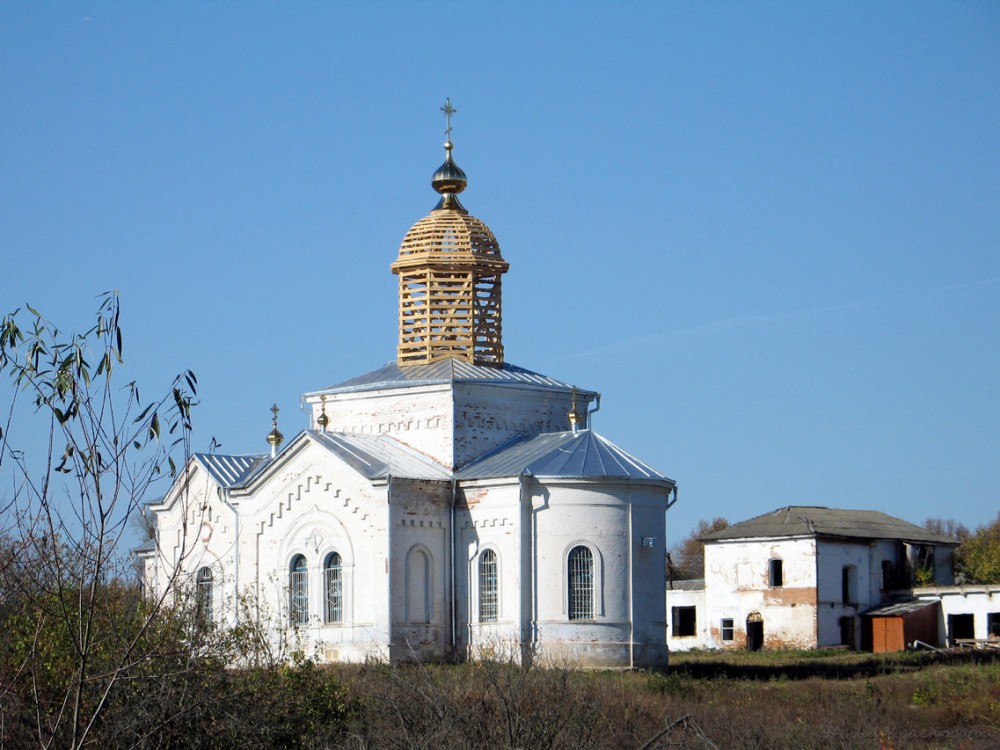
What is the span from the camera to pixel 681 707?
2358 centimetres

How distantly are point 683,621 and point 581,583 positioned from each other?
607 inches

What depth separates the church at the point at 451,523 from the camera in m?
30.1

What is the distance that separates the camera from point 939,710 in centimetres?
2414

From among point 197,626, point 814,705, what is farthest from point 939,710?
point 197,626

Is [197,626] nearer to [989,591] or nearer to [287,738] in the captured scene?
[287,738]

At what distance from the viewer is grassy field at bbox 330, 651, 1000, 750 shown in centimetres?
1714

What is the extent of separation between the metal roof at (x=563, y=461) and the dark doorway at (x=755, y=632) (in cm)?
1168

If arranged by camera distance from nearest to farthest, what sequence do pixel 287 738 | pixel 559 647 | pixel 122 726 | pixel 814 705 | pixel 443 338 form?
pixel 122 726 < pixel 287 738 < pixel 814 705 < pixel 559 647 < pixel 443 338

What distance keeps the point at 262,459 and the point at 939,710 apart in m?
16.9

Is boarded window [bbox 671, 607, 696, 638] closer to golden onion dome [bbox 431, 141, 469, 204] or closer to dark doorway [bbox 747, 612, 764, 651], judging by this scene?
dark doorway [bbox 747, 612, 764, 651]

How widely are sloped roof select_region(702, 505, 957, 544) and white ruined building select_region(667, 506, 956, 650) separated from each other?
0.12 feet

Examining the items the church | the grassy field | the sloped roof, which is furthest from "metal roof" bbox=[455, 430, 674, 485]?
Result: the sloped roof

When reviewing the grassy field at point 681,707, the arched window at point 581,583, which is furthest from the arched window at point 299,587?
the grassy field at point 681,707

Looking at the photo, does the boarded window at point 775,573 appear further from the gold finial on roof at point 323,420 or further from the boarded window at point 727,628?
the gold finial on roof at point 323,420
